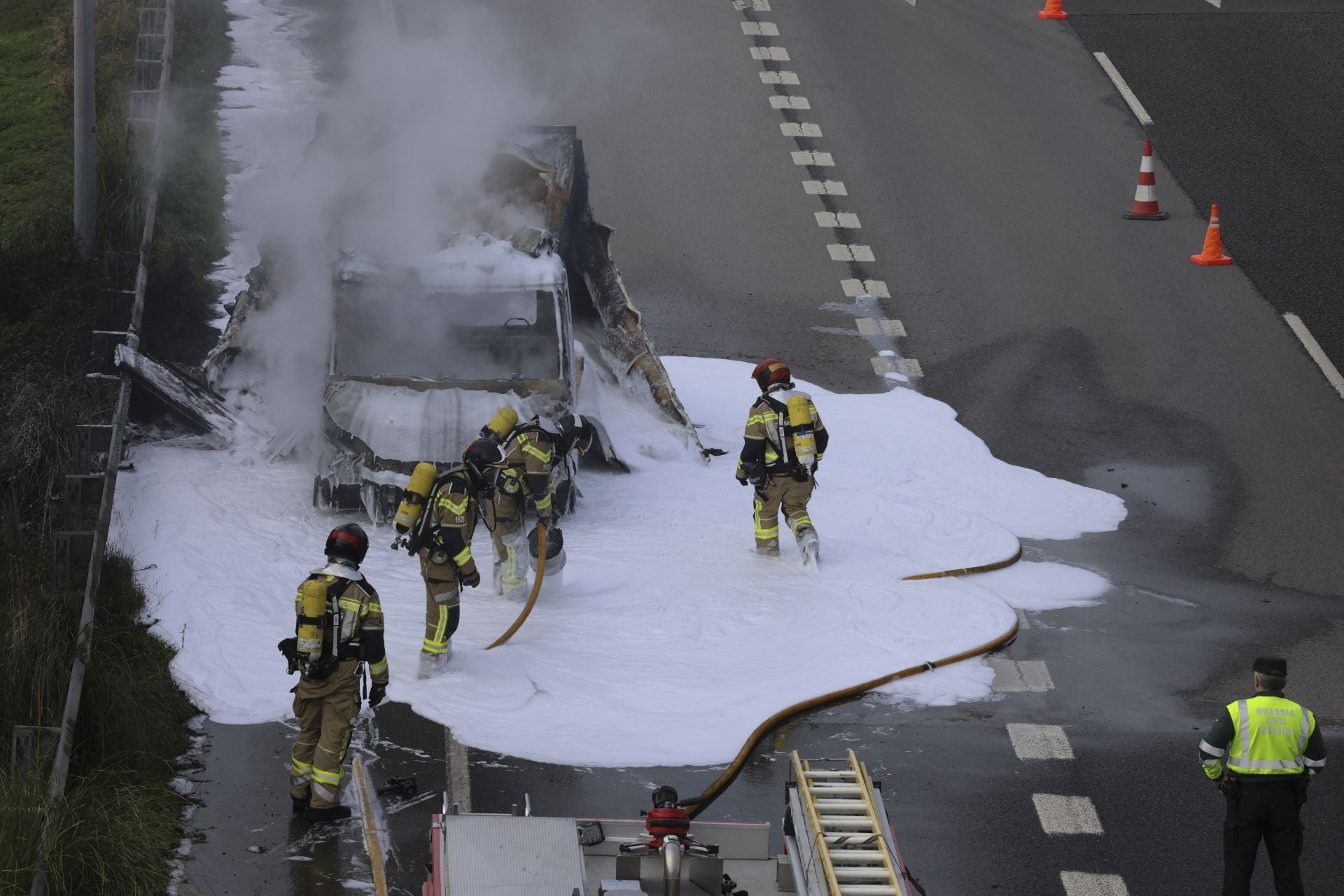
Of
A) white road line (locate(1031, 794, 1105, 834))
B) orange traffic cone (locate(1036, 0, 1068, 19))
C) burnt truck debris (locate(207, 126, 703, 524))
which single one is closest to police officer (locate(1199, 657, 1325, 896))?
white road line (locate(1031, 794, 1105, 834))

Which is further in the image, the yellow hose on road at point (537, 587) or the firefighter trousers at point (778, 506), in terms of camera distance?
the firefighter trousers at point (778, 506)

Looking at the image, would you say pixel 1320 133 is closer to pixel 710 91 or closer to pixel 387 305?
pixel 710 91

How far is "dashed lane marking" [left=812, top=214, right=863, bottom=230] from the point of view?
68.4 ft

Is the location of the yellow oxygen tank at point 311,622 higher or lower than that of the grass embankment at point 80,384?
higher

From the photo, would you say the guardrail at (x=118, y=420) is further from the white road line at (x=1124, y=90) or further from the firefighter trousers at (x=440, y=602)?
the white road line at (x=1124, y=90)

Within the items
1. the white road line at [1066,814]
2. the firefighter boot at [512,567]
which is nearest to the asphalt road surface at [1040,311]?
the white road line at [1066,814]

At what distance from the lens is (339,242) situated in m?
14.7

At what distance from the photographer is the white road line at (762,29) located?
25062 millimetres

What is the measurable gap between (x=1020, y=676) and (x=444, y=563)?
3.88 m

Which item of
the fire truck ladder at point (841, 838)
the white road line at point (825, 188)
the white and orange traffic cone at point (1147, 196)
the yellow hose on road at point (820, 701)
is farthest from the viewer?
the white road line at point (825, 188)

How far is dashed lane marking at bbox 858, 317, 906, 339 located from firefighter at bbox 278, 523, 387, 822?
1031 centimetres

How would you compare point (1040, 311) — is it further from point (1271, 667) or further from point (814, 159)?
point (1271, 667)

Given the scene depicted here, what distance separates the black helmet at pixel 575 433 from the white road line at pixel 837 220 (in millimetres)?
7555

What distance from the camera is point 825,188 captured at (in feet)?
70.8
